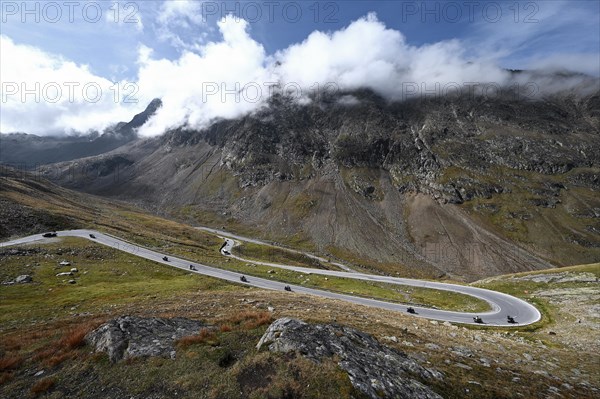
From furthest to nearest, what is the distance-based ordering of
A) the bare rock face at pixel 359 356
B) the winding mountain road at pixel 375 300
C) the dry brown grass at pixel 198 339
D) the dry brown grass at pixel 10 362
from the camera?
the winding mountain road at pixel 375 300 → the dry brown grass at pixel 198 339 → the dry brown grass at pixel 10 362 → the bare rock face at pixel 359 356

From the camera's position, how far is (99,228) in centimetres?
10100

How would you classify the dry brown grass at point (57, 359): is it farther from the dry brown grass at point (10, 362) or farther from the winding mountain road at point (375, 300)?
the winding mountain road at point (375, 300)

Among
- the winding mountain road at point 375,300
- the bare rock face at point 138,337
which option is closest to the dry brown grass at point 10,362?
the bare rock face at point 138,337

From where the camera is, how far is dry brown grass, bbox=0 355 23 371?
15297mm

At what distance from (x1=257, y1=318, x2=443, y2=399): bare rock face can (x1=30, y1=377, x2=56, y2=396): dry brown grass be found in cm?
884

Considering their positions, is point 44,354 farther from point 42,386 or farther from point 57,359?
point 42,386

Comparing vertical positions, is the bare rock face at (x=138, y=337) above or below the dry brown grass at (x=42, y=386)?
above

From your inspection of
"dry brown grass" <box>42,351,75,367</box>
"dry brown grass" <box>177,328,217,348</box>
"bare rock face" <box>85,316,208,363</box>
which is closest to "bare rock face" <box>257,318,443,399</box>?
"dry brown grass" <box>177,328,217,348</box>

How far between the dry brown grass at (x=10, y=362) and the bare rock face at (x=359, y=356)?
12.1 m

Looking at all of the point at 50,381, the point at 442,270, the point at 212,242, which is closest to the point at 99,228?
the point at 212,242

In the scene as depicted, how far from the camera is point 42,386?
13.2 m

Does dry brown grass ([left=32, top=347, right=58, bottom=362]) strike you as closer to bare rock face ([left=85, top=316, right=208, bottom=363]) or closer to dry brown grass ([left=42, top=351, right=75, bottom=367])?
dry brown grass ([left=42, top=351, right=75, bottom=367])

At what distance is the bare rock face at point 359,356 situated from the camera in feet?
42.4

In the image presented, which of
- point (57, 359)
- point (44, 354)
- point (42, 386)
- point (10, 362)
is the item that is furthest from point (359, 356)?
point (10, 362)
